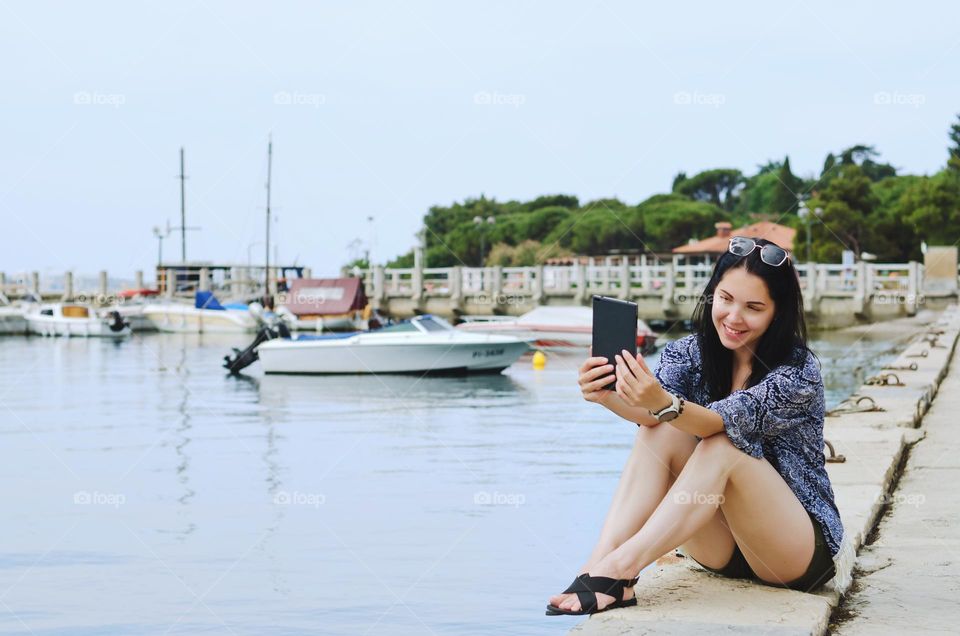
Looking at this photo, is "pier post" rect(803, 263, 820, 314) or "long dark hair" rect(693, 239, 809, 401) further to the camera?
"pier post" rect(803, 263, 820, 314)

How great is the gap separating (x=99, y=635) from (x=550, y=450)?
26.6 feet

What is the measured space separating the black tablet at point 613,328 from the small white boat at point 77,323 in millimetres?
44133

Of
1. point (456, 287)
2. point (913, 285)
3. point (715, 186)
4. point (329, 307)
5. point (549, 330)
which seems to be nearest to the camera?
point (549, 330)

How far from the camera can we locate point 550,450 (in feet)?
45.1

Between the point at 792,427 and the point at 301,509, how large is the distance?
6717 millimetres

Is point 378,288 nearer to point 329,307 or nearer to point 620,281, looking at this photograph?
point 329,307

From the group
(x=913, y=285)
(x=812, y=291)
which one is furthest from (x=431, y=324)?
A: (x=913, y=285)

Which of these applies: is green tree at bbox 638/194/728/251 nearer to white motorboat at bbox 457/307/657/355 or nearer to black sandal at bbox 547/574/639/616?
white motorboat at bbox 457/307/657/355

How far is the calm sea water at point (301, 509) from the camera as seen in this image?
652cm

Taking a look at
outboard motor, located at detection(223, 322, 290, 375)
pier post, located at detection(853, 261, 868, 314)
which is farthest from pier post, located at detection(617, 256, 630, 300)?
outboard motor, located at detection(223, 322, 290, 375)

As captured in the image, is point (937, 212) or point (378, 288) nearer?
point (378, 288)

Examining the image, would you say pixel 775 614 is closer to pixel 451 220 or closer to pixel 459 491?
pixel 459 491

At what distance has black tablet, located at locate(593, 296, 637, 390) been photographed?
3549 mm

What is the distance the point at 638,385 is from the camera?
3.47m
